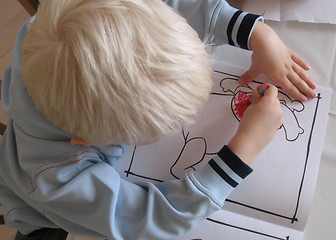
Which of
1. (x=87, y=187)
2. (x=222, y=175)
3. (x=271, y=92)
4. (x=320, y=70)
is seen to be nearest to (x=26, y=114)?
(x=87, y=187)

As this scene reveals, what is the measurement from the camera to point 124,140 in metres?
0.41

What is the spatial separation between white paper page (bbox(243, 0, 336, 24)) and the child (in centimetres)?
8

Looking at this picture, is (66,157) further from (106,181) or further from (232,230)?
(232,230)

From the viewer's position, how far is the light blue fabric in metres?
0.45

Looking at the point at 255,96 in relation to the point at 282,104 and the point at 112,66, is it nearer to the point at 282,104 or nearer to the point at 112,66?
the point at 282,104

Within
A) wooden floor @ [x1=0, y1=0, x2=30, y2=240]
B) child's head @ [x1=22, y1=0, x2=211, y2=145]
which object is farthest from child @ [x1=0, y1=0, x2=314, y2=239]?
wooden floor @ [x1=0, y1=0, x2=30, y2=240]

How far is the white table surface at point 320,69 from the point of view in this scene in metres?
0.52

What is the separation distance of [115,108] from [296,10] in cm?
51

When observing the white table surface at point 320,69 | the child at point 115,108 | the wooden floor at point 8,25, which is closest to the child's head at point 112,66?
the child at point 115,108

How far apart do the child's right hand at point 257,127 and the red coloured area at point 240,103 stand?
3cm

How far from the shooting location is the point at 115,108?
0.35 metres

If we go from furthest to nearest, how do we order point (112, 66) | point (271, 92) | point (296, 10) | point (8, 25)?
1. point (8, 25)
2. point (296, 10)
3. point (271, 92)
4. point (112, 66)

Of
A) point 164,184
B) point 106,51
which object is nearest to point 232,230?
point 164,184

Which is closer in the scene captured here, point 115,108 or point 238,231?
point 115,108
